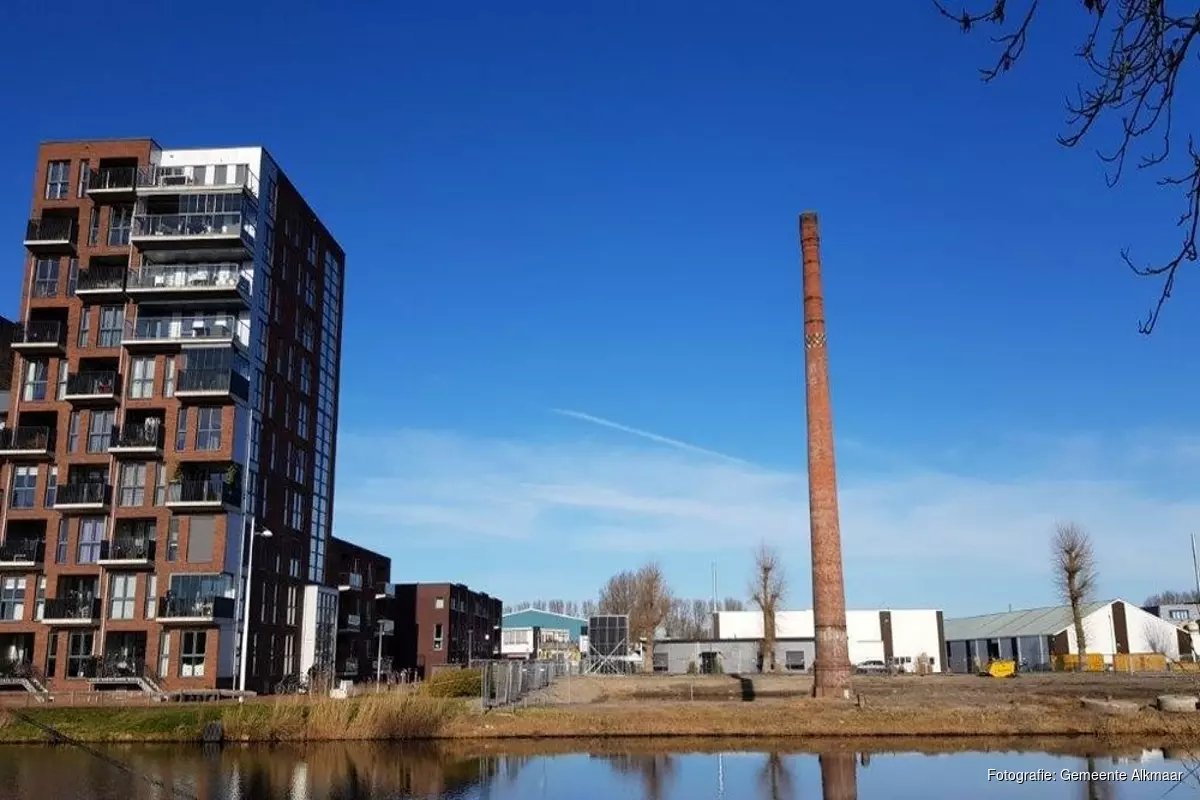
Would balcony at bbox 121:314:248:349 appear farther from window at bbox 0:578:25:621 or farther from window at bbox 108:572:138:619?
window at bbox 0:578:25:621

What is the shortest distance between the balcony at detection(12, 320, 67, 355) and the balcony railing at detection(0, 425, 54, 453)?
4.23m

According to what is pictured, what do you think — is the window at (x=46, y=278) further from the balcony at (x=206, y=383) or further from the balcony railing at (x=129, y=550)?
the balcony railing at (x=129, y=550)

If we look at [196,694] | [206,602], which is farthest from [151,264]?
[196,694]

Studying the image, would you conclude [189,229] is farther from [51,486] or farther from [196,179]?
[51,486]

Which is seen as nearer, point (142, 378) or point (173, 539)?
point (173, 539)

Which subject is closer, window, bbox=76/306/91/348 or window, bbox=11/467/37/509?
window, bbox=11/467/37/509

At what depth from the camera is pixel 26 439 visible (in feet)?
181

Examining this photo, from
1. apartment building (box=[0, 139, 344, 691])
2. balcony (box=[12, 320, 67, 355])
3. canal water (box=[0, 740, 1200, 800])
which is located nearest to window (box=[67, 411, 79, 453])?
apartment building (box=[0, 139, 344, 691])

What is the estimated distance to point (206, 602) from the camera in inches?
2019

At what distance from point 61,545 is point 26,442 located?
594 centimetres

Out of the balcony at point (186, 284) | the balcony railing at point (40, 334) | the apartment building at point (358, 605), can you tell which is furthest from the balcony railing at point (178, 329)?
the apartment building at point (358, 605)

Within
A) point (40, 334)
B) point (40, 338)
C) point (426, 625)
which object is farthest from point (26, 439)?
point (426, 625)

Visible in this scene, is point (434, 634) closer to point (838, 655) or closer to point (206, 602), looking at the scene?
point (206, 602)

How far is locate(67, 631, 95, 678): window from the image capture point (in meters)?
51.9
